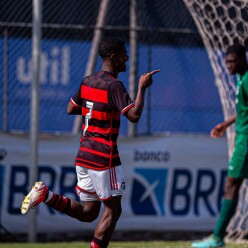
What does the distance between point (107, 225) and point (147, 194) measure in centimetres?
406

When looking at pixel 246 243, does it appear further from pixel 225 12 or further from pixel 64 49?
pixel 64 49

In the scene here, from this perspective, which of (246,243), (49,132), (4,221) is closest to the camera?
(246,243)

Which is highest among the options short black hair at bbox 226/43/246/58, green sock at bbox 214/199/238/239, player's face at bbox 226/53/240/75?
short black hair at bbox 226/43/246/58

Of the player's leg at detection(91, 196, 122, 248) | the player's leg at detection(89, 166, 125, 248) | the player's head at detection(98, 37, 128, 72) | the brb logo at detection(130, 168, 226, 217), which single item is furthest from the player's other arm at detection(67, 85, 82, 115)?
the brb logo at detection(130, 168, 226, 217)

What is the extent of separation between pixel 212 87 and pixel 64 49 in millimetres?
1914

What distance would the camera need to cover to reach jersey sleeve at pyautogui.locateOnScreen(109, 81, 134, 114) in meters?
5.33

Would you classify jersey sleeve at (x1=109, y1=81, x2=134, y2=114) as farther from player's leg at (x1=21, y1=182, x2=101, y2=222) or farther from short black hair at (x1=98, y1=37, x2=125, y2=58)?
player's leg at (x1=21, y1=182, x2=101, y2=222)

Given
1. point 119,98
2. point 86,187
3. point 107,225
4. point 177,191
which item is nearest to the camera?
point 119,98

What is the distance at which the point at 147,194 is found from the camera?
31.5 ft

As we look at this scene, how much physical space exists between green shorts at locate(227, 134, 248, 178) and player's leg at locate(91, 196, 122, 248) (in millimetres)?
2056

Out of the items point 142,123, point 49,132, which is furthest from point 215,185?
point 49,132

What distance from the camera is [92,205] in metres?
5.81

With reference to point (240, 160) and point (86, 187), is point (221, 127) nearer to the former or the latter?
point (240, 160)

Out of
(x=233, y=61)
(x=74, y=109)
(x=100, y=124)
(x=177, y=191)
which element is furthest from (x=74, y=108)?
(x=177, y=191)
